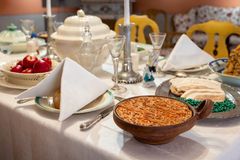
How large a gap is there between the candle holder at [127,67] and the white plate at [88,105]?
0.23 m

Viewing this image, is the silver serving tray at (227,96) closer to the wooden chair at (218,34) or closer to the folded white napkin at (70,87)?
the folded white napkin at (70,87)

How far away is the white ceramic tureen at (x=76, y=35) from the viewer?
1.22 metres

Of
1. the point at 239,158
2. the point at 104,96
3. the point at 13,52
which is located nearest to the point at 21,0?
the point at 13,52

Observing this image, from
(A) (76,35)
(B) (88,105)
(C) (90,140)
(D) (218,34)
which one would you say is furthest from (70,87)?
(D) (218,34)

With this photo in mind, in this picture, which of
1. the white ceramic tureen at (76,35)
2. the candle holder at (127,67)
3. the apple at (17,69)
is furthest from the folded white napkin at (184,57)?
the apple at (17,69)

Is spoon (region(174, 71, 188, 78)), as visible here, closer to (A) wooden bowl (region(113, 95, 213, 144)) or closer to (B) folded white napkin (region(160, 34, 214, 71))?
(B) folded white napkin (region(160, 34, 214, 71))

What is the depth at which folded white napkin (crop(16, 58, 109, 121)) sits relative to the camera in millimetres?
844

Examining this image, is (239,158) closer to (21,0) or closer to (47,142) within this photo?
(47,142)

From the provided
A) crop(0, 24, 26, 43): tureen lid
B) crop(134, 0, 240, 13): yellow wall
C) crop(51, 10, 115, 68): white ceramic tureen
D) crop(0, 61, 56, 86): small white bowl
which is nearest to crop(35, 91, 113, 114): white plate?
crop(0, 61, 56, 86): small white bowl

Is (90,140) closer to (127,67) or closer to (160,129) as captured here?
(160,129)

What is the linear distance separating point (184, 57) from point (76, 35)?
461mm

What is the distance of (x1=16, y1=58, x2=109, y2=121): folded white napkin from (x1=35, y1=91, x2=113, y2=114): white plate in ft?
0.06

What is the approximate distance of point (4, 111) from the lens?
0.98 m

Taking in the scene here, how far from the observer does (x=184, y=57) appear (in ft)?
4.33
